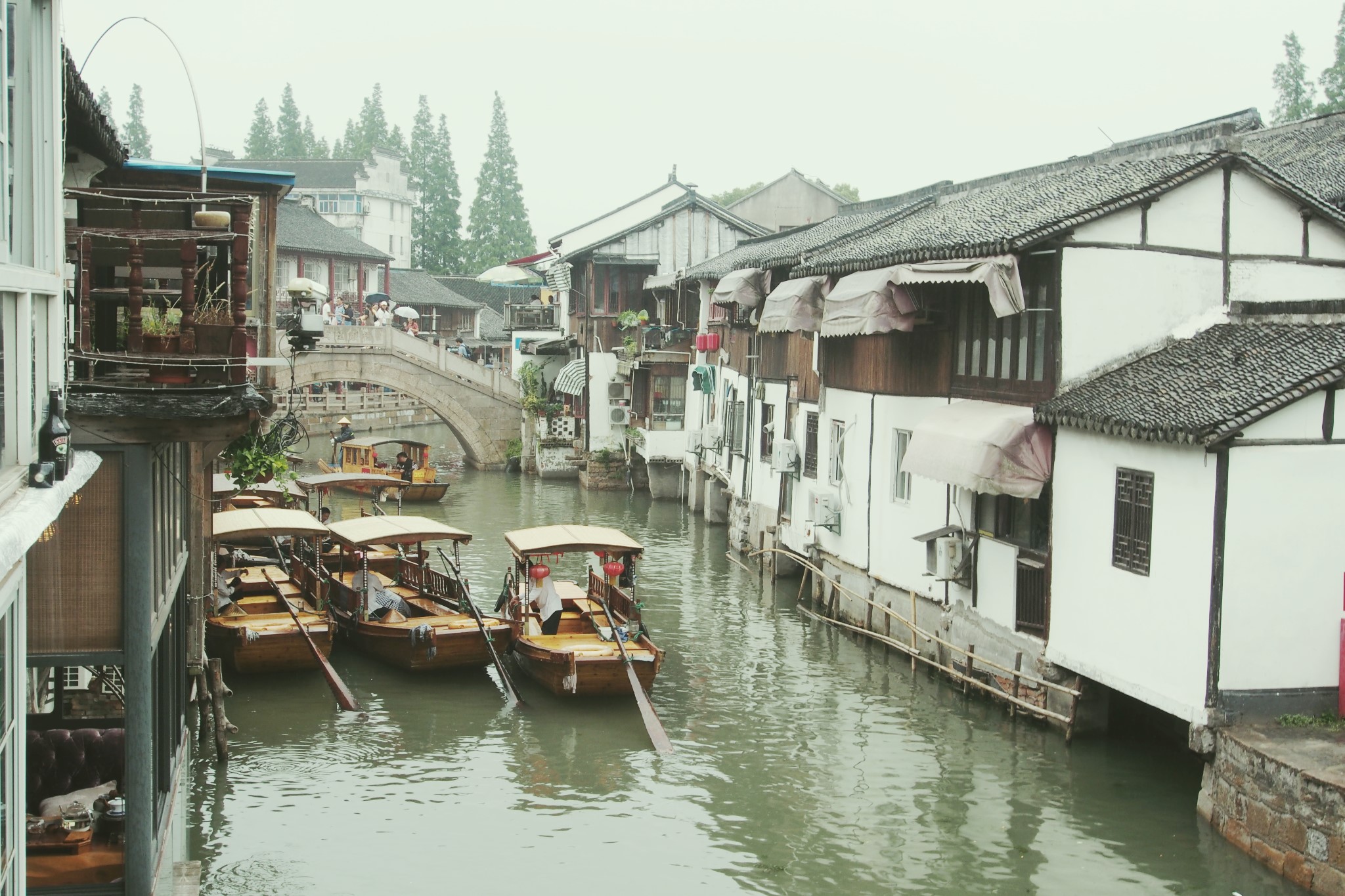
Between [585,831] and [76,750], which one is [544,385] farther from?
[76,750]

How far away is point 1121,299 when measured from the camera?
611 inches

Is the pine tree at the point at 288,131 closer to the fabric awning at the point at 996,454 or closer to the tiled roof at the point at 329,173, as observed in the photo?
the tiled roof at the point at 329,173

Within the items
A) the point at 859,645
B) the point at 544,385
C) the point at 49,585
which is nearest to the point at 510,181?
the point at 544,385

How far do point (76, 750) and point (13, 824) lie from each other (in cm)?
488

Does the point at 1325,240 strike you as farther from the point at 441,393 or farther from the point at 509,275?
the point at 509,275

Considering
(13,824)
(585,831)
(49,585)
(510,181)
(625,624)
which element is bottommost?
(585,831)

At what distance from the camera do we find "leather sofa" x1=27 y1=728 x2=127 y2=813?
9.27 metres

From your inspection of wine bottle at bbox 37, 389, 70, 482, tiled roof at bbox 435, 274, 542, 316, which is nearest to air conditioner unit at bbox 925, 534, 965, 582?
wine bottle at bbox 37, 389, 70, 482

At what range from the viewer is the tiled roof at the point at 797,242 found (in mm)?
26156

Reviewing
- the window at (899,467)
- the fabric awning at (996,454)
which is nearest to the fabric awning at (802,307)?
the window at (899,467)

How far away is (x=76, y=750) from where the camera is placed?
9500 millimetres

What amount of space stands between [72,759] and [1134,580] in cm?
1029

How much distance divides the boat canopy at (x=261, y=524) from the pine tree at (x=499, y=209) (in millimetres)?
57073

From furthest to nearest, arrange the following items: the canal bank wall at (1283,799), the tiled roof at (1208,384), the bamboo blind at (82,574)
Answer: the tiled roof at (1208,384), the canal bank wall at (1283,799), the bamboo blind at (82,574)
